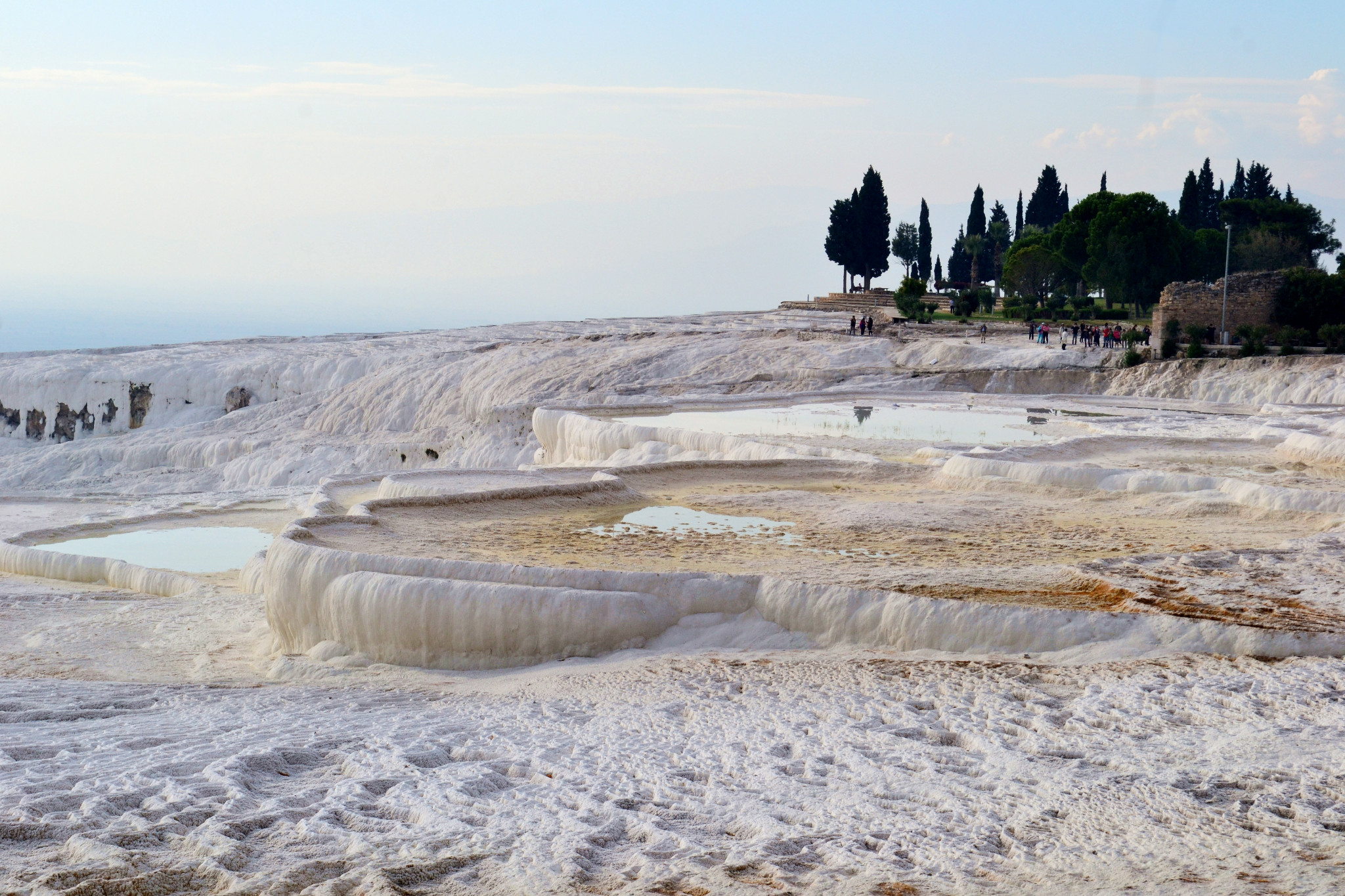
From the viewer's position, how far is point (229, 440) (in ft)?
71.1

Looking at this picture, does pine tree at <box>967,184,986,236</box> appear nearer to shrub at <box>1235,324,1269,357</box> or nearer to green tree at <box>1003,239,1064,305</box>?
green tree at <box>1003,239,1064,305</box>

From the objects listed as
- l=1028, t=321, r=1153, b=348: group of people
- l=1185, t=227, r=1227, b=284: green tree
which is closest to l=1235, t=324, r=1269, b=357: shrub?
l=1028, t=321, r=1153, b=348: group of people

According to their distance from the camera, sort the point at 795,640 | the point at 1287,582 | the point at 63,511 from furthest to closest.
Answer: the point at 63,511 < the point at 1287,582 < the point at 795,640

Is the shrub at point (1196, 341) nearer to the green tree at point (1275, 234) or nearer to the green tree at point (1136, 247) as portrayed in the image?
the green tree at point (1136, 247)

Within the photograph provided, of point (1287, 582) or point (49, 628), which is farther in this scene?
point (49, 628)

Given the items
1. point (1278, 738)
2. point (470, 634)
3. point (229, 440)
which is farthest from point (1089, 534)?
point (229, 440)

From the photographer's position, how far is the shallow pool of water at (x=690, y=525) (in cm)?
734

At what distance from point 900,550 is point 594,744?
9.98 feet

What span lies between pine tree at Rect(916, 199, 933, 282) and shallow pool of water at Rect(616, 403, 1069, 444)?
29066 mm

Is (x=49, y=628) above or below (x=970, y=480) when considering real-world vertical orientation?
below

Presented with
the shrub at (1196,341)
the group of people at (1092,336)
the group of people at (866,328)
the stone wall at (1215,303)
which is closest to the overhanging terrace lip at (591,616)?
the shrub at (1196,341)

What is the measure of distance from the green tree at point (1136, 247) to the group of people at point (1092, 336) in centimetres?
573

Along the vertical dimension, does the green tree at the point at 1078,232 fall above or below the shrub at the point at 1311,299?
above

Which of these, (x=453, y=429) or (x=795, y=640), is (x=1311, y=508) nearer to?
(x=795, y=640)
